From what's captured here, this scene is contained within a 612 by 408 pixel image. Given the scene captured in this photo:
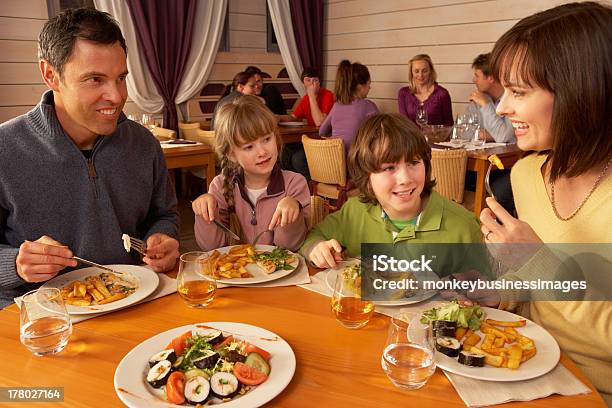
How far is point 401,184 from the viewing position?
162cm

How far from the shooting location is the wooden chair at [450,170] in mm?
3311

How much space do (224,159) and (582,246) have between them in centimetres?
144

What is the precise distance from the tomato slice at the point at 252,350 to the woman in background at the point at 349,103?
3.90 meters

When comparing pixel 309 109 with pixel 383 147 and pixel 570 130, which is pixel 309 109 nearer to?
pixel 383 147

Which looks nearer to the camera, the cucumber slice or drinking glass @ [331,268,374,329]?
the cucumber slice

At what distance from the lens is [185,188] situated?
5918mm

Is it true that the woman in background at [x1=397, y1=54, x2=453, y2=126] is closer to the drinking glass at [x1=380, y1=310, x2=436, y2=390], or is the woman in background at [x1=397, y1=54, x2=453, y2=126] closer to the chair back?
the chair back

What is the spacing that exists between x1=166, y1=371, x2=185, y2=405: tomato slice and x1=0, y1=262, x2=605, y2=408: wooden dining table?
0.33ft

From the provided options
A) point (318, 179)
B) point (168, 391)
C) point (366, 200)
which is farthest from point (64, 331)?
point (318, 179)

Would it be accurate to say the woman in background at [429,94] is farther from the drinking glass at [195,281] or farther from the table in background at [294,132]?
the drinking glass at [195,281]

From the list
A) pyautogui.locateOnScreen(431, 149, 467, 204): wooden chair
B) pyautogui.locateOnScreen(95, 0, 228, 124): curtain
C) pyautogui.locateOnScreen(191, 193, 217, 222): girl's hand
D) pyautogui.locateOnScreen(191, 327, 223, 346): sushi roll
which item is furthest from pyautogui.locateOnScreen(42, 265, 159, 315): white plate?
pyautogui.locateOnScreen(95, 0, 228, 124): curtain

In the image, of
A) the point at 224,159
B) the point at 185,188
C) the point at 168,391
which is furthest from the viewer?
the point at 185,188

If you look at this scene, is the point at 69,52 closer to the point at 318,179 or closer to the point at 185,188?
the point at 318,179

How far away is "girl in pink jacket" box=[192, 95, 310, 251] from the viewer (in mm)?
1999
